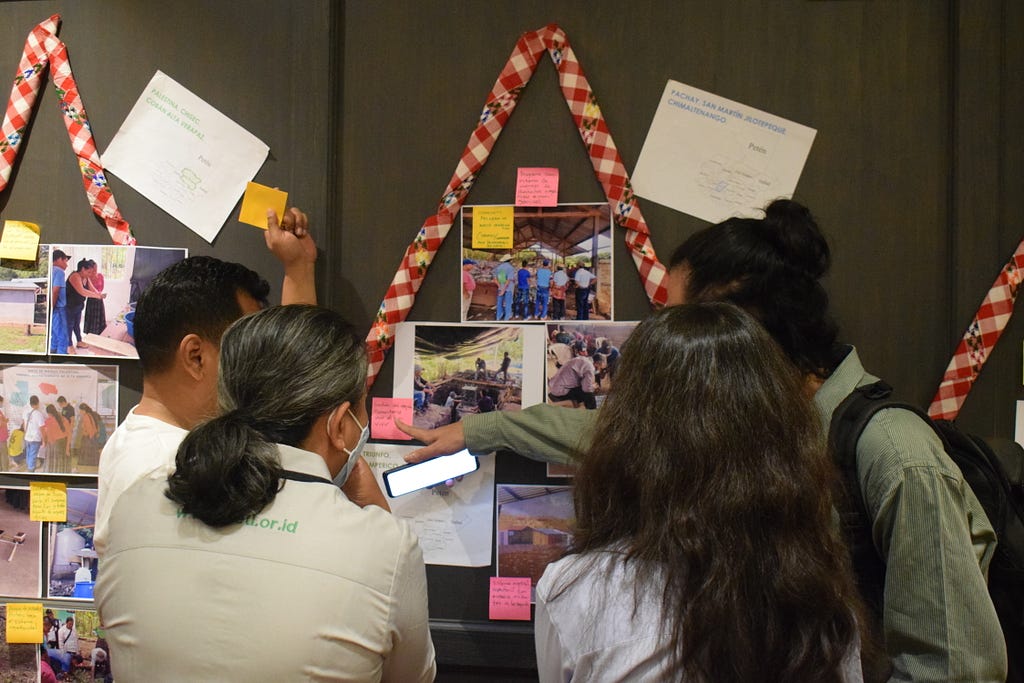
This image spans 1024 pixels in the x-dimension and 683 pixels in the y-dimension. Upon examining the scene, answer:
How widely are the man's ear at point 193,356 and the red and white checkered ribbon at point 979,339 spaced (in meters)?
1.47

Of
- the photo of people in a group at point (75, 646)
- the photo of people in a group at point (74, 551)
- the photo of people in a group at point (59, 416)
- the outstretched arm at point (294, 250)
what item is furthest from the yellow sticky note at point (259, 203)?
the photo of people in a group at point (75, 646)

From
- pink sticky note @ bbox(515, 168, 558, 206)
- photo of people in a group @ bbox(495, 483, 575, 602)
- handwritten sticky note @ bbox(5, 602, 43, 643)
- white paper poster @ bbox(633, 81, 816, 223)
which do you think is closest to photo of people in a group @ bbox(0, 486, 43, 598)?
handwritten sticky note @ bbox(5, 602, 43, 643)

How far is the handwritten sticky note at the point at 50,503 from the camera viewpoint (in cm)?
176

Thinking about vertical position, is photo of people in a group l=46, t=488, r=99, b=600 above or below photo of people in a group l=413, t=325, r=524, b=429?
below

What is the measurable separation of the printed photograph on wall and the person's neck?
46 centimetres

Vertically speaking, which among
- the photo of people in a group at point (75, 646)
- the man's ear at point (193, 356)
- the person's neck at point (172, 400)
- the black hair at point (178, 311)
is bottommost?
the photo of people in a group at point (75, 646)

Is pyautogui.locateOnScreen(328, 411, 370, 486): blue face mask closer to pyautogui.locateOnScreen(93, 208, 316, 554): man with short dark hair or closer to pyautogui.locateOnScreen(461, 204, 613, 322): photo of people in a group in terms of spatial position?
pyautogui.locateOnScreen(93, 208, 316, 554): man with short dark hair

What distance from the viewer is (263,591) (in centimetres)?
87

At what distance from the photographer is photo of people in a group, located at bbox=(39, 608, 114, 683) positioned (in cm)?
174

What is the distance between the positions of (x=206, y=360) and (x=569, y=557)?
853mm

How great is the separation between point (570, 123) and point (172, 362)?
3.18 ft

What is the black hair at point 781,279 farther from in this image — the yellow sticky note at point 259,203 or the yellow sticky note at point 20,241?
the yellow sticky note at point 20,241

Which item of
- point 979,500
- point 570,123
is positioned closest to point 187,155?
point 570,123

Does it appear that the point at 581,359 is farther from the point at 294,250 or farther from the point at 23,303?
the point at 23,303
